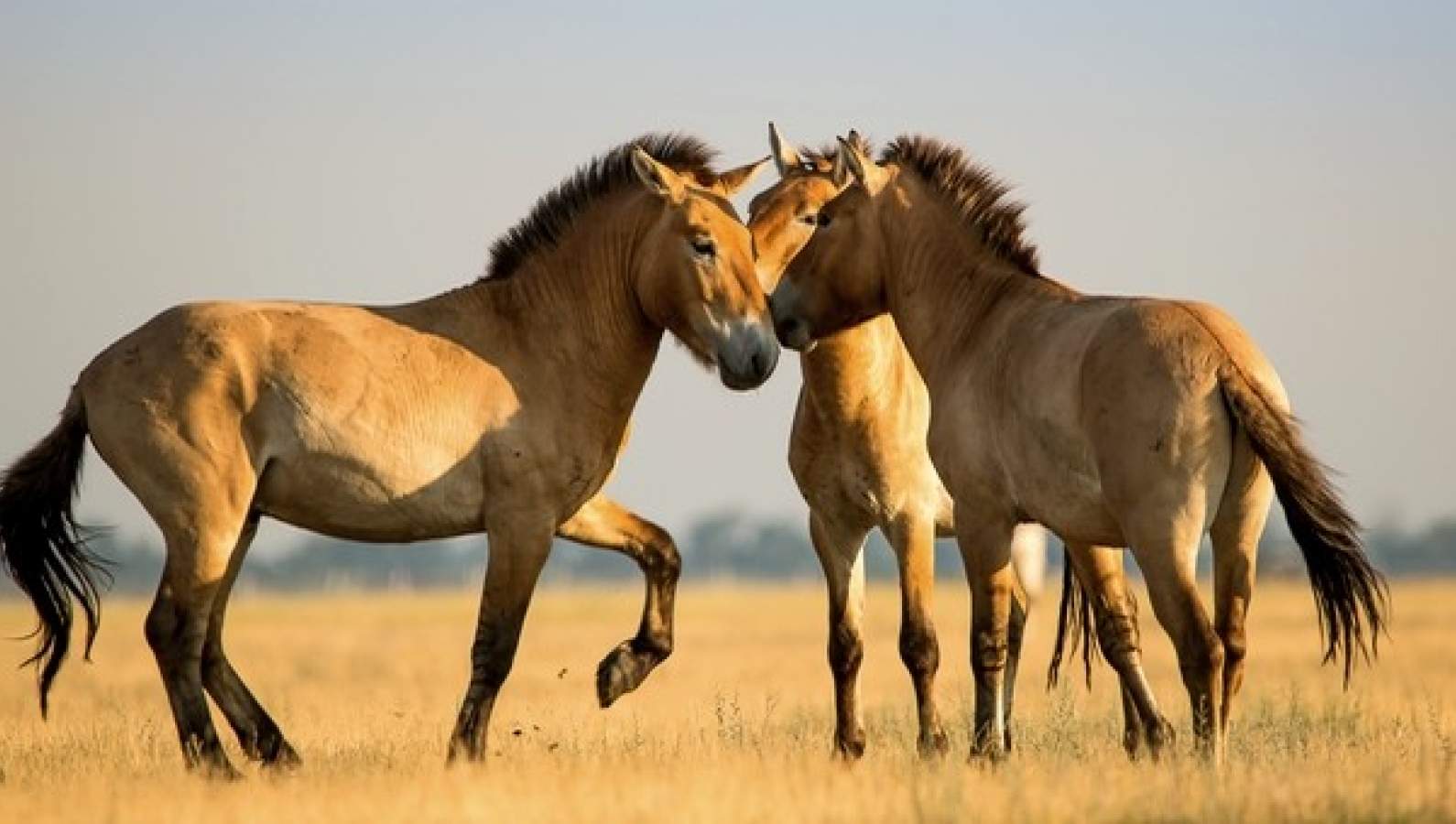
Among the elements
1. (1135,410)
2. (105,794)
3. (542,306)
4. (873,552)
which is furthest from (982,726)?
(873,552)

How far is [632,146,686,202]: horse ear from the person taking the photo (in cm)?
1019

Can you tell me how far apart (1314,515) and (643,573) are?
3288 mm

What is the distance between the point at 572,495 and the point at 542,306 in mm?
917

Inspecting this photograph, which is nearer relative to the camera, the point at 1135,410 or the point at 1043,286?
the point at 1135,410

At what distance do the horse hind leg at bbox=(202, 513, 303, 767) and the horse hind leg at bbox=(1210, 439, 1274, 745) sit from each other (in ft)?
12.7

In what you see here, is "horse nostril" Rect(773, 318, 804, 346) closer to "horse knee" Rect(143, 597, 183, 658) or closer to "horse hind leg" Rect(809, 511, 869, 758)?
"horse hind leg" Rect(809, 511, 869, 758)

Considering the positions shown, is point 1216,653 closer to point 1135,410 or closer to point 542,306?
point 1135,410

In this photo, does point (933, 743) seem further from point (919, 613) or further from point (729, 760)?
point (729, 760)

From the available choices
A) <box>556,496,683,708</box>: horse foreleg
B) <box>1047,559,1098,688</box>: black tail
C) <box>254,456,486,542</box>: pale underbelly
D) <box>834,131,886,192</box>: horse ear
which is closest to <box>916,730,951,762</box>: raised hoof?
<box>1047,559,1098,688</box>: black tail

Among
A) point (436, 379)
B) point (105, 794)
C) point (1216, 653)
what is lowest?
point (105, 794)

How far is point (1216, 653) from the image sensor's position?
8664mm

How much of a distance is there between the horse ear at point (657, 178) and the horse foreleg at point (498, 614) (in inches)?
62.7

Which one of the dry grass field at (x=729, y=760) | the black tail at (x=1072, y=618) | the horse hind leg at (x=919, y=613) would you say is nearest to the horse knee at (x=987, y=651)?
the dry grass field at (x=729, y=760)

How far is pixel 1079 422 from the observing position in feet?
29.4
